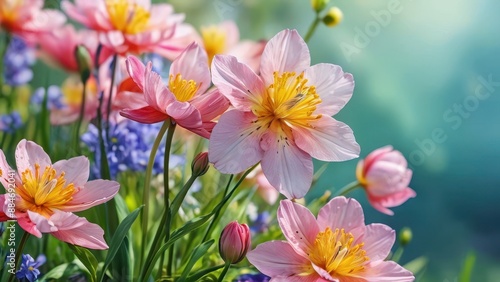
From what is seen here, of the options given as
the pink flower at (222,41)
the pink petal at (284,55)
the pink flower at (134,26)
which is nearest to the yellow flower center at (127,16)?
the pink flower at (134,26)

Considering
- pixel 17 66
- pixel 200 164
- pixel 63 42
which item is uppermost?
pixel 200 164

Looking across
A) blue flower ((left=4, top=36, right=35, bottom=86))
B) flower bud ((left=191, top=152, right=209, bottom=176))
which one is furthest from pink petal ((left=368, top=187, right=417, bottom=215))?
blue flower ((left=4, top=36, right=35, bottom=86))

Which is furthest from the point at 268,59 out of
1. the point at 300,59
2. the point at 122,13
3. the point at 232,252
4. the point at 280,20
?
the point at 280,20

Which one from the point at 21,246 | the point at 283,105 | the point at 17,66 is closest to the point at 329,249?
the point at 283,105

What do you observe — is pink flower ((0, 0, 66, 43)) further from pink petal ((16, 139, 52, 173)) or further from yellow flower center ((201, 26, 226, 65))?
pink petal ((16, 139, 52, 173))

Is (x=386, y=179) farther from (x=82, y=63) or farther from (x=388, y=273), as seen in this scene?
(x=82, y=63)

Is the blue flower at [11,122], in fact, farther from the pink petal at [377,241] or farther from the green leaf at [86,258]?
the pink petal at [377,241]

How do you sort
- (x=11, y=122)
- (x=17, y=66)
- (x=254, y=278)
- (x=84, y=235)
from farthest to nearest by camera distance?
1. (x=17, y=66)
2. (x=11, y=122)
3. (x=254, y=278)
4. (x=84, y=235)

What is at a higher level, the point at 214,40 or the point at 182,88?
the point at 182,88
